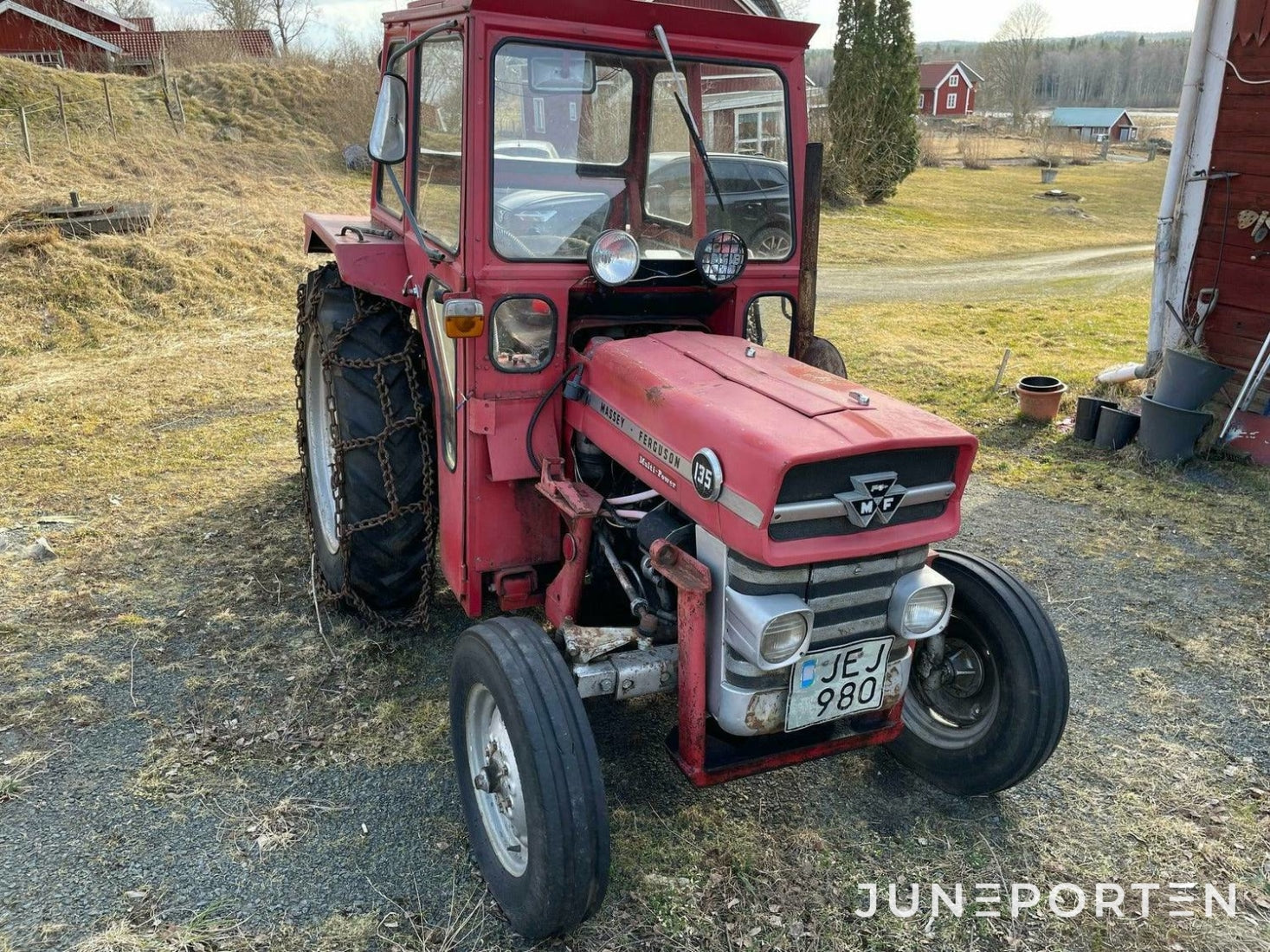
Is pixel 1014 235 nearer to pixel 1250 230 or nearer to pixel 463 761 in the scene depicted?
pixel 1250 230

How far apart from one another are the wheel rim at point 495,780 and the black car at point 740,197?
170 cm

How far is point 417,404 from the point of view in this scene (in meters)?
3.54

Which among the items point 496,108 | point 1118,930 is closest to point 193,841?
point 496,108

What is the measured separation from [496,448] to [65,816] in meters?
1.68

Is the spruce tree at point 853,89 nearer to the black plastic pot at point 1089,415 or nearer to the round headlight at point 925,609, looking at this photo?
the black plastic pot at point 1089,415

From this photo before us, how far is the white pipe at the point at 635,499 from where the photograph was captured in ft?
9.63

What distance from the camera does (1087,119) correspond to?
61469 millimetres

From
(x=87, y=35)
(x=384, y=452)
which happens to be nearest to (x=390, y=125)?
(x=384, y=452)

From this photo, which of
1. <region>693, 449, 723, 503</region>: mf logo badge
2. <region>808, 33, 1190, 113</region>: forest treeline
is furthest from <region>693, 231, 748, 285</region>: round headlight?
<region>808, 33, 1190, 113</region>: forest treeline

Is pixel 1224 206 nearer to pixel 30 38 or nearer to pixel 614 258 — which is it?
pixel 614 258

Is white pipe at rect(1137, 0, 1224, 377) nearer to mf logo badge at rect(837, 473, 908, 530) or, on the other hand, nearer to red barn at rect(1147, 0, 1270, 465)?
red barn at rect(1147, 0, 1270, 465)

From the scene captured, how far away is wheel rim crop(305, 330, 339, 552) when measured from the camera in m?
4.21

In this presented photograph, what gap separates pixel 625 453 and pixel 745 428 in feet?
1.82

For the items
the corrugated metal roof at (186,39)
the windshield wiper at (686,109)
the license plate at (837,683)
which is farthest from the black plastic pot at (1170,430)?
the corrugated metal roof at (186,39)
